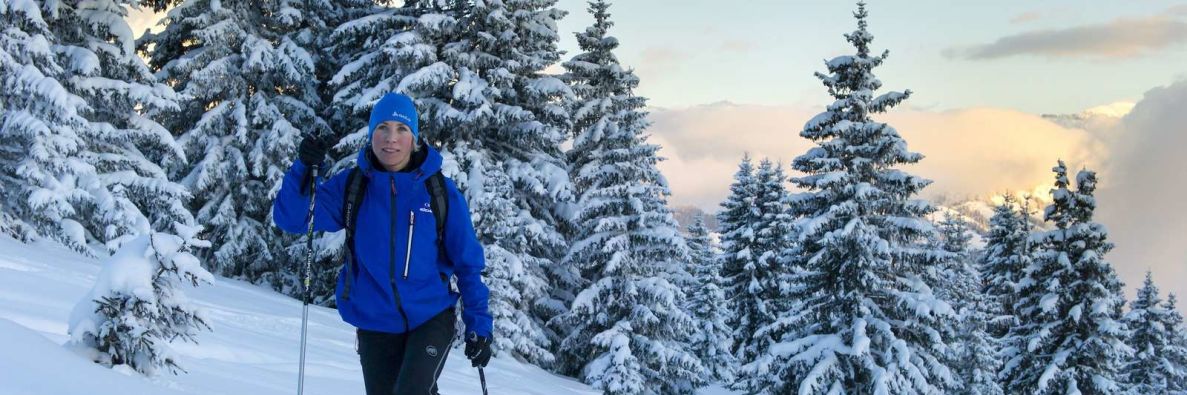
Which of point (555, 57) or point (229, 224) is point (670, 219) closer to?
point (555, 57)

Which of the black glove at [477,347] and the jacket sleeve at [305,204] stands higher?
the jacket sleeve at [305,204]

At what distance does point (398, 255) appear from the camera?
4.02 metres

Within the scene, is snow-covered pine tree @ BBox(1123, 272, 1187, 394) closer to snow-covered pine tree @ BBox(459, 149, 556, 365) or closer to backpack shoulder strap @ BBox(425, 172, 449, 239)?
snow-covered pine tree @ BBox(459, 149, 556, 365)

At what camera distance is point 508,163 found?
22062mm

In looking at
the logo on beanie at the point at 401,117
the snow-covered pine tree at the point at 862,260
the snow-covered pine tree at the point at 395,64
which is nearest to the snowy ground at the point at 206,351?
the logo on beanie at the point at 401,117

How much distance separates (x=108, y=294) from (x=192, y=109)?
19701 millimetres

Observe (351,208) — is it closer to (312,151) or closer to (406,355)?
(312,151)

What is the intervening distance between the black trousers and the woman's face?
81 cm

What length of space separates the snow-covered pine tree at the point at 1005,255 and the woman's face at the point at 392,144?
31851 millimetres

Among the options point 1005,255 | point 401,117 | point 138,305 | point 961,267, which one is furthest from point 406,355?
point 961,267

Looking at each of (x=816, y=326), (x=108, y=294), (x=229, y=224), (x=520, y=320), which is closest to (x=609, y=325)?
(x=520, y=320)

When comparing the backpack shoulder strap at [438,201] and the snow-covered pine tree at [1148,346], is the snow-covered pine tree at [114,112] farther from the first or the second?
the snow-covered pine tree at [1148,346]

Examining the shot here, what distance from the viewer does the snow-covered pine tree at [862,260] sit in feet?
59.7

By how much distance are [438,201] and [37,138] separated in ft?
47.9
